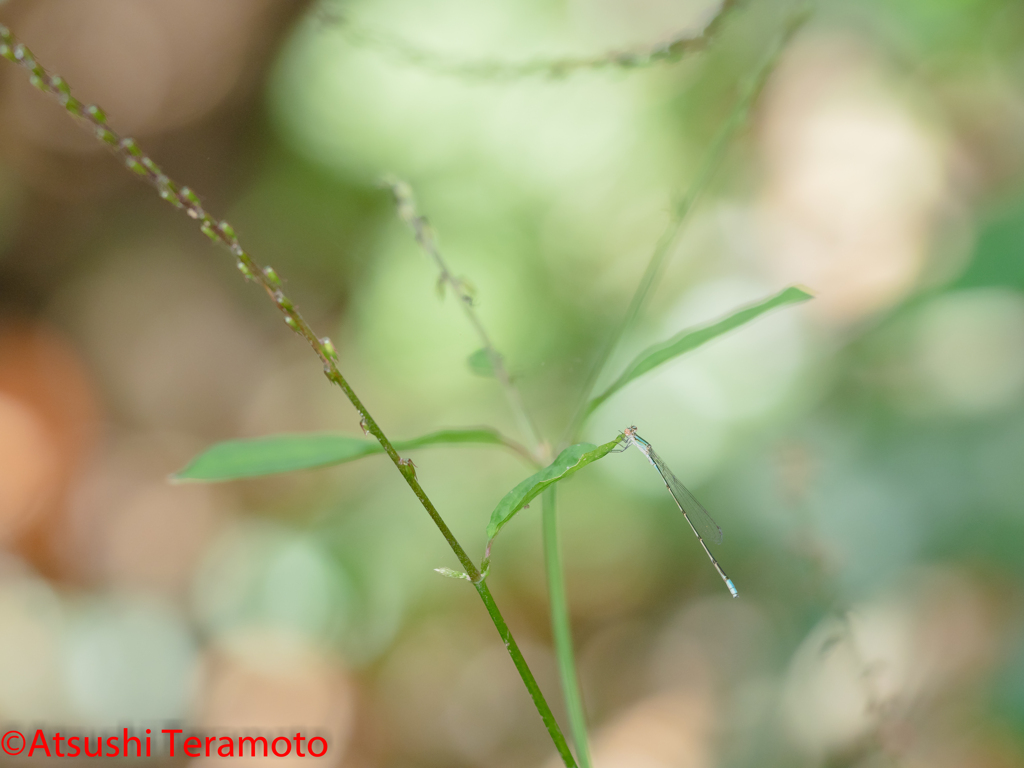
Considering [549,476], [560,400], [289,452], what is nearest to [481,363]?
[289,452]

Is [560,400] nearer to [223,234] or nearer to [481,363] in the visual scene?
[481,363]

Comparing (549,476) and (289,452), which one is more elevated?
(289,452)

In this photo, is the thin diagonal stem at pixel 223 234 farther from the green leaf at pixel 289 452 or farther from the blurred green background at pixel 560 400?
the blurred green background at pixel 560 400

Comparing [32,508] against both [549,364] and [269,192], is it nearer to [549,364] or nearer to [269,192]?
[269,192]

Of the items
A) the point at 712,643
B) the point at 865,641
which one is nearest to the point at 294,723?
the point at 712,643

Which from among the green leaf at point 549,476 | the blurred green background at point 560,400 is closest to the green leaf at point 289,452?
the green leaf at point 549,476

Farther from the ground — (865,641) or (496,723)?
(496,723)
